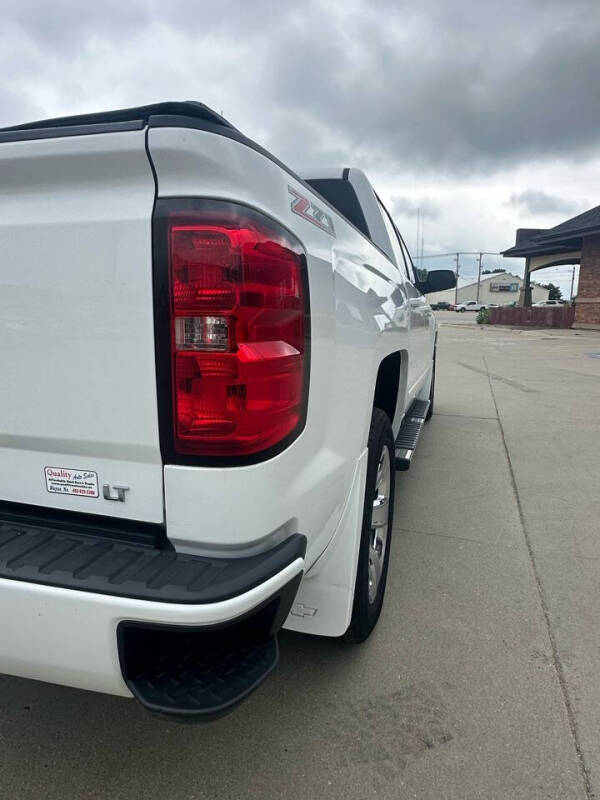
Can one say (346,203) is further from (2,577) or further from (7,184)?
(2,577)

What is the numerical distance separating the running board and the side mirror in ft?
3.76

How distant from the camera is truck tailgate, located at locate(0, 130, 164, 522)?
120cm

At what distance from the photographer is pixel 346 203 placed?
310 cm

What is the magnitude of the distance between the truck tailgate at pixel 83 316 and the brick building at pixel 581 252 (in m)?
27.2

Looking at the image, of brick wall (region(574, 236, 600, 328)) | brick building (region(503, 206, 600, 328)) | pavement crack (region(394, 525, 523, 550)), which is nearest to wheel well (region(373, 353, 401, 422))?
pavement crack (region(394, 525, 523, 550))

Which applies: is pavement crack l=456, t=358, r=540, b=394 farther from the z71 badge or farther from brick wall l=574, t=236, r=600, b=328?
brick wall l=574, t=236, r=600, b=328

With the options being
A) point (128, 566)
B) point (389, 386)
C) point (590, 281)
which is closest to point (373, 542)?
point (389, 386)

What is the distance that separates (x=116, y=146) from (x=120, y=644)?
1.10 meters

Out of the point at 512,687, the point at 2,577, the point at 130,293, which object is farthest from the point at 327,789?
the point at 130,293

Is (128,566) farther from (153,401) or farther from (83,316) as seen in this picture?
(83,316)

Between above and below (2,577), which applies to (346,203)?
above

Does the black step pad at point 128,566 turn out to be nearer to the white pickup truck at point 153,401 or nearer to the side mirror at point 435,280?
the white pickup truck at point 153,401

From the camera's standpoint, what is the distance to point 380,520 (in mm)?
2518

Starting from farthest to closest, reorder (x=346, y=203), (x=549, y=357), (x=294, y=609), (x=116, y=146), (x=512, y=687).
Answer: (x=549, y=357), (x=346, y=203), (x=512, y=687), (x=294, y=609), (x=116, y=146)
